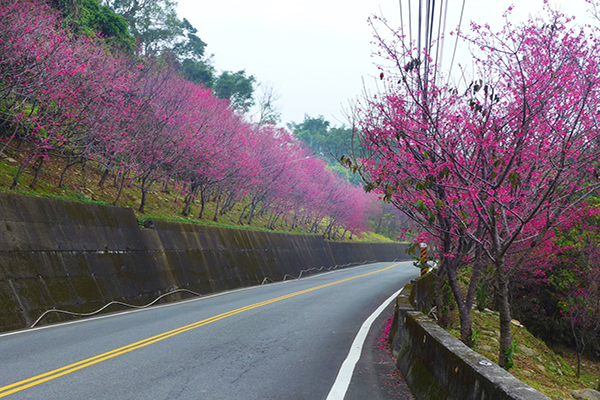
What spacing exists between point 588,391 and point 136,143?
58.4 feet

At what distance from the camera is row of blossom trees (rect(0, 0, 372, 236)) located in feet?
46.7

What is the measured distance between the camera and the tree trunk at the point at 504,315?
7.12 metres

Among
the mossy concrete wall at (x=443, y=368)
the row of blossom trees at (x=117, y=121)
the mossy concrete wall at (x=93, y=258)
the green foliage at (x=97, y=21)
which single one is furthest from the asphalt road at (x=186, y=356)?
the green foliage at (x=97, y=21)

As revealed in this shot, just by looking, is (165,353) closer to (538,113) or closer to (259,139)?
(538,113)

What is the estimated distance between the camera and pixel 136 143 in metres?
20.0

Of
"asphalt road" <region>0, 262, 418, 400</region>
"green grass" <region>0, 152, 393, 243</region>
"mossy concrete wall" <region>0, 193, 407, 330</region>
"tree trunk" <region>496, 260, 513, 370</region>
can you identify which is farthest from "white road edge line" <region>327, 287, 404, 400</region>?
"green grass" <region>0, 152, 393, 243</region>

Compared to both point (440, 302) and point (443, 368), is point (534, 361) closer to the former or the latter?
point (440, 302)

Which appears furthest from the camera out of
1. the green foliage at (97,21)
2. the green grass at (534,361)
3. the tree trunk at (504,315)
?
the green foliage at (97,21)

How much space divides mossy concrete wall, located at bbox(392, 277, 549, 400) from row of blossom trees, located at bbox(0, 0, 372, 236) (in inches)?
456

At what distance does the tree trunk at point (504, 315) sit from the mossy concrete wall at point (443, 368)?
1155 millimetres

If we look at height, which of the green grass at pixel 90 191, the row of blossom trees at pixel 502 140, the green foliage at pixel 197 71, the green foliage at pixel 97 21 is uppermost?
the green foliage at pixel 197 71

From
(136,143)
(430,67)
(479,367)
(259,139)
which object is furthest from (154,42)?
(479,367)

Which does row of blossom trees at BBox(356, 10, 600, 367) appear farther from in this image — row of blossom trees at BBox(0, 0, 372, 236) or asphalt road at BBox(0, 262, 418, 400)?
row of blossom trees at BBox(0, 0, 372, 236)

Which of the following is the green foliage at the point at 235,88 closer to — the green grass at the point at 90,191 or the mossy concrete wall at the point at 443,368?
the green grass at the point at 90,191
